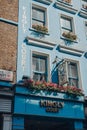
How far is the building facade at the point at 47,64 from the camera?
12289mm

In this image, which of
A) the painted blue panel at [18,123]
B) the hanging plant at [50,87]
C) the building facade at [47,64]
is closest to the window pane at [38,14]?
the building facade at [47,64]

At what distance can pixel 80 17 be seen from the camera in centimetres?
1719

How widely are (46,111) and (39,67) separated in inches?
110

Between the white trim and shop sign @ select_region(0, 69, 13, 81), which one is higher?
the white trim

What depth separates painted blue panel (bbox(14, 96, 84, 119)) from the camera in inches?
463

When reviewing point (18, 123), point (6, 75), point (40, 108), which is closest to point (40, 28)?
point (6, 75)

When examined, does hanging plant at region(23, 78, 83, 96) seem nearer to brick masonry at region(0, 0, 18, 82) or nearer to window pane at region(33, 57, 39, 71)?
brick masonry at region(0, 0, 18, 82)

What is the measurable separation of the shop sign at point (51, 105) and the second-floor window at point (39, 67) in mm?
1636

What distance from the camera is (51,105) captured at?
12.7m

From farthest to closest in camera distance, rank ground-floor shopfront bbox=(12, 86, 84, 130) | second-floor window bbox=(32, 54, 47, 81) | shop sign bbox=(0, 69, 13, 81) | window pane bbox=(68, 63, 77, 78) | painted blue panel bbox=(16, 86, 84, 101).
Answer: window pane bbox=(68, 63, 77, 78), second-floor window bbox=(32, 54, 47, 81), shop sign bbox=(0, 69, 13, 81), painted blue panel bbox=(16, 86, 84, 101), ground-floor shopfront bbox=(12, 86, 84, 130)

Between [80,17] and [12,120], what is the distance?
9.19 metres

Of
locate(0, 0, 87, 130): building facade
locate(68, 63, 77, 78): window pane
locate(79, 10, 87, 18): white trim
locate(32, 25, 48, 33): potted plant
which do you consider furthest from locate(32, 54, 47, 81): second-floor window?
locate(79, 10, 87, 18): white trim

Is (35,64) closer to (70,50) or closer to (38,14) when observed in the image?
(70,50)

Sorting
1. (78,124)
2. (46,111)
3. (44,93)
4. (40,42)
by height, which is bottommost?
(78,124)
